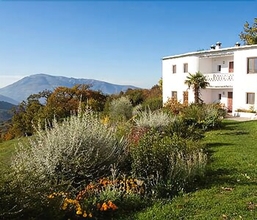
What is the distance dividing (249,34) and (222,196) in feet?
126

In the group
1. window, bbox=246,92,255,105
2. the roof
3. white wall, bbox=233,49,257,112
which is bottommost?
window, bbox=246,92,255,105

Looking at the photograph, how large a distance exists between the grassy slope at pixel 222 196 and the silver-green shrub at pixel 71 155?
1.93 meters

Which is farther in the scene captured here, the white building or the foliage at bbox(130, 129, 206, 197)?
the white building

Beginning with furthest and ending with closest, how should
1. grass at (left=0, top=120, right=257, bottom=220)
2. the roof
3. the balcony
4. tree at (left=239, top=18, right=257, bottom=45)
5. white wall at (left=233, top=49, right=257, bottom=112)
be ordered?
tree at (left=239, top=18, right=257, bottom=45)
the balcony
the roof
white wall at (left=233, top=49, right=257, bottom=112)
grass at (left=0, top=120, right=257, bottom=220)

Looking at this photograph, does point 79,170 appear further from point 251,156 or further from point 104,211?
point 251,156

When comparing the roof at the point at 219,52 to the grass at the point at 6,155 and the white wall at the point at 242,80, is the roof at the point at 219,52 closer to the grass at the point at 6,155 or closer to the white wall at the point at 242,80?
the white wall at the point at 242,80

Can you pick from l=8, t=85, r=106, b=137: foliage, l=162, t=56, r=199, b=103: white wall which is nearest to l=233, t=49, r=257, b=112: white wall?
l=162, t=56, r=199, b=103: white wall

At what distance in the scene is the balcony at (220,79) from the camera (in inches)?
1042

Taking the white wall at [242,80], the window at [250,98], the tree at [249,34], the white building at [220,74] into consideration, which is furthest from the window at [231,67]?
the tree at [249,34]

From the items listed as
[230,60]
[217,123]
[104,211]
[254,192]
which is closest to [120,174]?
[104,211]

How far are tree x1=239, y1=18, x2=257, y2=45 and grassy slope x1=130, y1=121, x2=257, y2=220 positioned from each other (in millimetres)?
32710

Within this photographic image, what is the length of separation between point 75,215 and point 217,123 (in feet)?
44.4

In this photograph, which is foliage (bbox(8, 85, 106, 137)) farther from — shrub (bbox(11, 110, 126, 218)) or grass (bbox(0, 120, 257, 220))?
shrub (bbox(11, 110, 126, 218))

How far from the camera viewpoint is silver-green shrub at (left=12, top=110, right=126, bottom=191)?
258 inches
